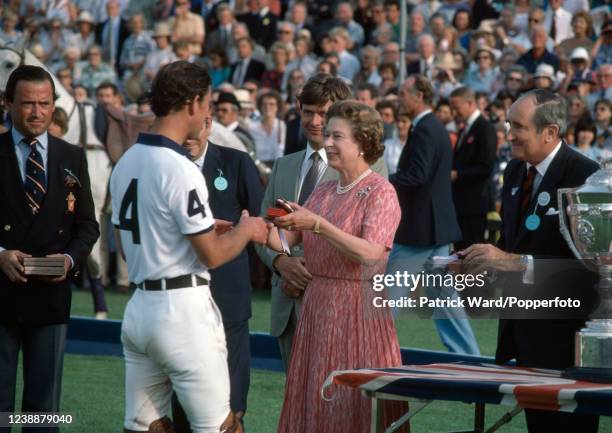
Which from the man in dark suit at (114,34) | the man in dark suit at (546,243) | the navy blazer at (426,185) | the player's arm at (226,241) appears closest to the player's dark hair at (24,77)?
the player's arm at (226,241)

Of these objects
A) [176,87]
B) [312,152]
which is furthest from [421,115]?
[176,87]

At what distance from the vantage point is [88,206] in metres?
5.84

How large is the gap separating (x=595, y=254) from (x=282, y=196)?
2.00m

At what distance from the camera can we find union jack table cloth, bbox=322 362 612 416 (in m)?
4.18

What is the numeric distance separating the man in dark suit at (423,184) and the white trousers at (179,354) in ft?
15.7

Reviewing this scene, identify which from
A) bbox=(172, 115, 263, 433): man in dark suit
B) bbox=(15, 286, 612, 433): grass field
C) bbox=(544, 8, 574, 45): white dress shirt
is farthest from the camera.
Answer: bbox=(544, 8, 574, 45): white dress shirt

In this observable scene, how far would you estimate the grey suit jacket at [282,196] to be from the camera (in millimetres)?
5922

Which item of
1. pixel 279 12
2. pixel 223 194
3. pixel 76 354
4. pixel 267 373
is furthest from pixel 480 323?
pixel 279 12

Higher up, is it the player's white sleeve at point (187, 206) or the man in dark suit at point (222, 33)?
the man in dark suit at point (222, 33)

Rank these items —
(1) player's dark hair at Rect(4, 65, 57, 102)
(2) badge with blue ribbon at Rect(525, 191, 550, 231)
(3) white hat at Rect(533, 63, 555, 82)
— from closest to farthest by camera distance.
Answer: (2) badge with blue ribbon at Rect(525, 191, 550, 231), (1) player's dark hair at Rect(4, 65, 57, 102), (3) white hat at Rect(533, 63, 555, 82)

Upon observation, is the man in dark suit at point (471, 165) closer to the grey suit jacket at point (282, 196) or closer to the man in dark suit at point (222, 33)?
the grey suit jacket at point (282, 196)

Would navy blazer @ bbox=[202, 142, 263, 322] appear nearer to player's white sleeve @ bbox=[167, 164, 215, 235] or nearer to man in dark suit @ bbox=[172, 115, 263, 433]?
man in dark suit @ bbox=[172, 115, 263, 433]

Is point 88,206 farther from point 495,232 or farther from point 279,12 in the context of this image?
point 279,12

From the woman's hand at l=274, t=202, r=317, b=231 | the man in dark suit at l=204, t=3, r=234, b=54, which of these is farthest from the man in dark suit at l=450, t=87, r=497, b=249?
the man in dark suit at l=204, t=3, r=234, b=54
